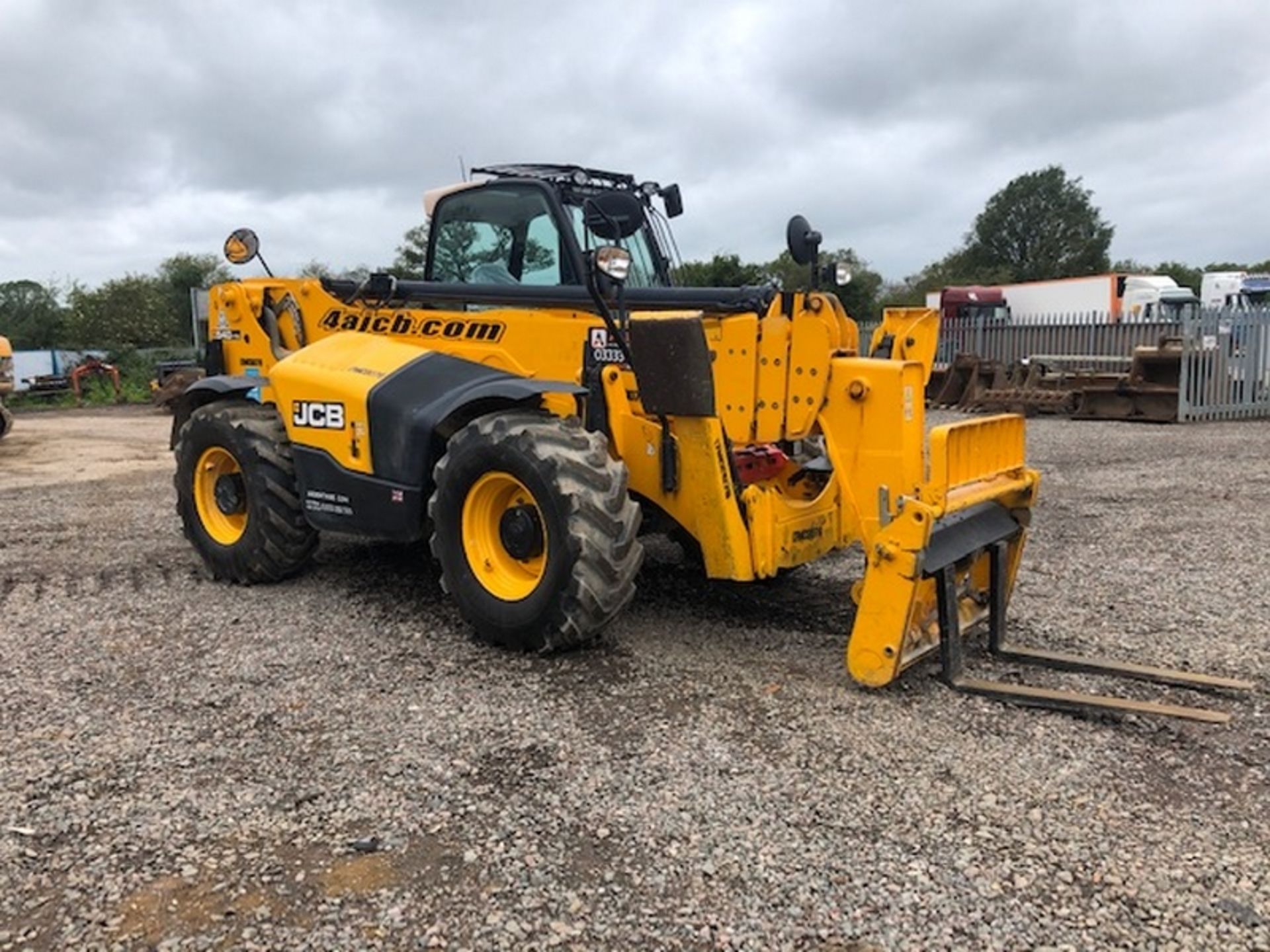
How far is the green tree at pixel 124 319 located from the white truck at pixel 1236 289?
36883 millimetres

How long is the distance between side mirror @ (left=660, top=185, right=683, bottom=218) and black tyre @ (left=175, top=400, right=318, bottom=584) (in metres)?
2.84

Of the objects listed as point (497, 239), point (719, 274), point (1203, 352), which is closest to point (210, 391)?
point (497, 239)

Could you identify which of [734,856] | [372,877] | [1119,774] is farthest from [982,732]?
[372,877]

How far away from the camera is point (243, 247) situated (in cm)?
674

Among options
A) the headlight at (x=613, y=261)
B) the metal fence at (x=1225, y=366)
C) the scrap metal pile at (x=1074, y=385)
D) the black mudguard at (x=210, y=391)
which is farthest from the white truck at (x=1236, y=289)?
the black mudguard at (x=210, y=391)

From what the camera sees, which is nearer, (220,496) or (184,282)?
(220,496)

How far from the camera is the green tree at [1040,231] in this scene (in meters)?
69.6

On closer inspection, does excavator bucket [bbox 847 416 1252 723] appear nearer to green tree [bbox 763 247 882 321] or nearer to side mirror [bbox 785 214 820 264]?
side mirror [bbox 785 214 820 264]

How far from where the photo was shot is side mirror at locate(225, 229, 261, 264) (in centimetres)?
673

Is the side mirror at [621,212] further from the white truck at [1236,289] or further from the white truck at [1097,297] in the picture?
the white truck at [1097,297]

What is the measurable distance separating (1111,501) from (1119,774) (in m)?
6.25

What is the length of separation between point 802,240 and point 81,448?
14.9 meters

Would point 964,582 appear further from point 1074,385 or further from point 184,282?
point 184,282

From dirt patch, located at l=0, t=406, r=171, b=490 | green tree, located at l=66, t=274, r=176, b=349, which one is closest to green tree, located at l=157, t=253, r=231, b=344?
green tree, located at l=66, t=274, r=176, b=349
